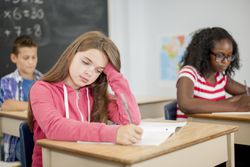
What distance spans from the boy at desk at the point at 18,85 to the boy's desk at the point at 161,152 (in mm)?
1195

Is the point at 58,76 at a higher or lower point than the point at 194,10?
lower

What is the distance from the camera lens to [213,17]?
3393mm

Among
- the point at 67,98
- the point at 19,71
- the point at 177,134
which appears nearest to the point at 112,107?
the point at 67,98

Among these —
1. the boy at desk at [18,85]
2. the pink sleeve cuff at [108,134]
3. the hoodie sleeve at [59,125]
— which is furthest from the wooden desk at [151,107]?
the pink sleeve cuff at [108,134]

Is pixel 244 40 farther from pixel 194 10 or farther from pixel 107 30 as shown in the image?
pixel 107 30

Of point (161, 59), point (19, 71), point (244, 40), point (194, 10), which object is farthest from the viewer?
point (161, 59)

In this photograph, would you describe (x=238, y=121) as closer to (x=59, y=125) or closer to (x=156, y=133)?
(x=156, y=133)

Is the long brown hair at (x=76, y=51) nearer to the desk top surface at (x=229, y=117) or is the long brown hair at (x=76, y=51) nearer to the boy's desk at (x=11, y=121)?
the desk top surface at (x=229, y=117)

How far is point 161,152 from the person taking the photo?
103 cm

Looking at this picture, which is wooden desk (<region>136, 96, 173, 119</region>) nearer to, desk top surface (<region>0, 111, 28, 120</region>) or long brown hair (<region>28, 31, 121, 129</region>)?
desk top surface (<region>0, 111, 28, 120</region>)

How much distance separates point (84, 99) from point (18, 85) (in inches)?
45.6

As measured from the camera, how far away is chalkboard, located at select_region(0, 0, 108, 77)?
3094mm

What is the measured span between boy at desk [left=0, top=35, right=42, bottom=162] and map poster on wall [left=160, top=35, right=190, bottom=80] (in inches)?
61.8

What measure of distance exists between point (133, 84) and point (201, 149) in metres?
2.83
